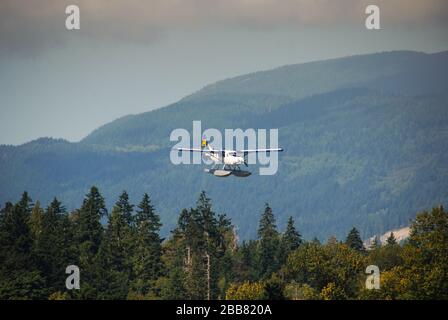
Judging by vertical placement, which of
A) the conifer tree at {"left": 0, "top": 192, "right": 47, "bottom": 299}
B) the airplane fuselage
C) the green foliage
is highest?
the airplane fuselage

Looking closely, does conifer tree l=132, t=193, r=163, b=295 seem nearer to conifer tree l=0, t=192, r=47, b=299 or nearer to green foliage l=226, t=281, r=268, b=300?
conifer tree l=0, t=192, r=47, b=299

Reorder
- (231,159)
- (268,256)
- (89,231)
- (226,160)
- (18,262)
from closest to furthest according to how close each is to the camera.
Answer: (231,159) < (226,160) < (18,262) < (268,256) < (89,231)

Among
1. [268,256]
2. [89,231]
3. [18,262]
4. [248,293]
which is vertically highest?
[89,231]

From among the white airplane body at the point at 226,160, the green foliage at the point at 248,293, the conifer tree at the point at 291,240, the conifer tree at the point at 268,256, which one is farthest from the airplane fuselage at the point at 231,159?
the conifer tree at the point at 291,240

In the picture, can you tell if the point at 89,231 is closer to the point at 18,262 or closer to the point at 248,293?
the point at 18,262

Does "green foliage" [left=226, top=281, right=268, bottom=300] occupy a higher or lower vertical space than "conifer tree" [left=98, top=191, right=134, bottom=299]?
lower

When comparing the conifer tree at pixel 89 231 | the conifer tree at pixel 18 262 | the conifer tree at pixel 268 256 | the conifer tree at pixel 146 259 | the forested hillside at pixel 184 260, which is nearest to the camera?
the forested hillside at pixel 184 260

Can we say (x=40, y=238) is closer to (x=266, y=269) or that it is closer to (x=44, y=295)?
(x=44, y=295)

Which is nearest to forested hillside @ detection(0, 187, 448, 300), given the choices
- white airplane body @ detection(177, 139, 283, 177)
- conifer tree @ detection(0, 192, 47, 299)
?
conifer tree @ detection(0, 192, 47, 299)

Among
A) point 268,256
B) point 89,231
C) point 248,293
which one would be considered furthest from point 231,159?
point 89,231

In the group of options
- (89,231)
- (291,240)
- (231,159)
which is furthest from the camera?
(291,240)

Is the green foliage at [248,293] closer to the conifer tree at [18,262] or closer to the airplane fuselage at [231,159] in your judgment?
the airplane fuselage at [231,159]

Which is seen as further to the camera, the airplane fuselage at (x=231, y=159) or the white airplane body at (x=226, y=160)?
the airplane fuselage at (x=231, y=159)

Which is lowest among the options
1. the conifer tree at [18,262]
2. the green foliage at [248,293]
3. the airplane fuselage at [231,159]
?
the green foliage at [248,293]
